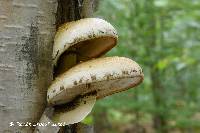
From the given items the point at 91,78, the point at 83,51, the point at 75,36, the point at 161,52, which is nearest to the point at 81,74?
the point at 91,78

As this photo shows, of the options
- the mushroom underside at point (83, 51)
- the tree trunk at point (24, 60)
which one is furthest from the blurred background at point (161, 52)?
the tree trunk at point (24, 60)

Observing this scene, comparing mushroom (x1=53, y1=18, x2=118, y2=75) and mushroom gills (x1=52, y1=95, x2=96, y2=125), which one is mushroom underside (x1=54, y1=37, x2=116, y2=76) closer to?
mushroom (x1=53, y1=18, x2=118, y2=75)

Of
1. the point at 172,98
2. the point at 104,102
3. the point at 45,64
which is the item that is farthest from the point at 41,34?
the point at 172,98

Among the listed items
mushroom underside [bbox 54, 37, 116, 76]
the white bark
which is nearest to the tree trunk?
the white bark

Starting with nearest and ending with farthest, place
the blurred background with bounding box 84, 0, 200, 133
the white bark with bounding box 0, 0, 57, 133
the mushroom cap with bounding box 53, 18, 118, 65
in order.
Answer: the white bark with bounding box 0, 0, 57, 133
the mushroom cap with bounding box 53, 18, 118, 65
the blurred background with bounding box 84, 0, 200, 133

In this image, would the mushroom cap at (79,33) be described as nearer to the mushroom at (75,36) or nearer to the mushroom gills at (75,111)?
the mushroom at (75,36)

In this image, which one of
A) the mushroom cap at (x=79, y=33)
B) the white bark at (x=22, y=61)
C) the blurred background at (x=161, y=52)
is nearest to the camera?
the white bark at (x=22, y=61)
